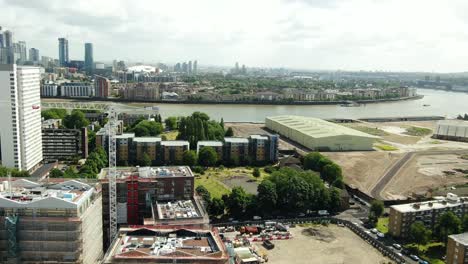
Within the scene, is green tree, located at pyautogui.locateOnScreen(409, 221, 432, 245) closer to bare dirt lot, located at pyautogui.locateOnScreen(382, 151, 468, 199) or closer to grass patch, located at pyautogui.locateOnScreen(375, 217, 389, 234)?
grass patch, located at pyautogui.locateOnScreen(375, 217, 389, 234)

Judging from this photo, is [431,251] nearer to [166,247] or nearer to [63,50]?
[166,247]

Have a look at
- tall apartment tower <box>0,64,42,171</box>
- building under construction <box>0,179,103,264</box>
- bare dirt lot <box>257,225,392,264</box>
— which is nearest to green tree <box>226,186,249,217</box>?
bare dirt lot <box>257,225,392,264</box>

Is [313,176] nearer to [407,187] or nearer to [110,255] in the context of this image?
[407,187]

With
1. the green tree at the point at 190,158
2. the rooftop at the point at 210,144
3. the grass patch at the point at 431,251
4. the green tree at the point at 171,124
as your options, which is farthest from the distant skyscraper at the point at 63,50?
the grass patch at the point at 431,251

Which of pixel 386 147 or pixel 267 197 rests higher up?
pixel 267 197

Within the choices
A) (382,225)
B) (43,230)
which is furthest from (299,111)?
(43,230)

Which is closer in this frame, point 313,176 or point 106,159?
point 313,176

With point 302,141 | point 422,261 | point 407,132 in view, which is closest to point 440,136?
point 407,132
